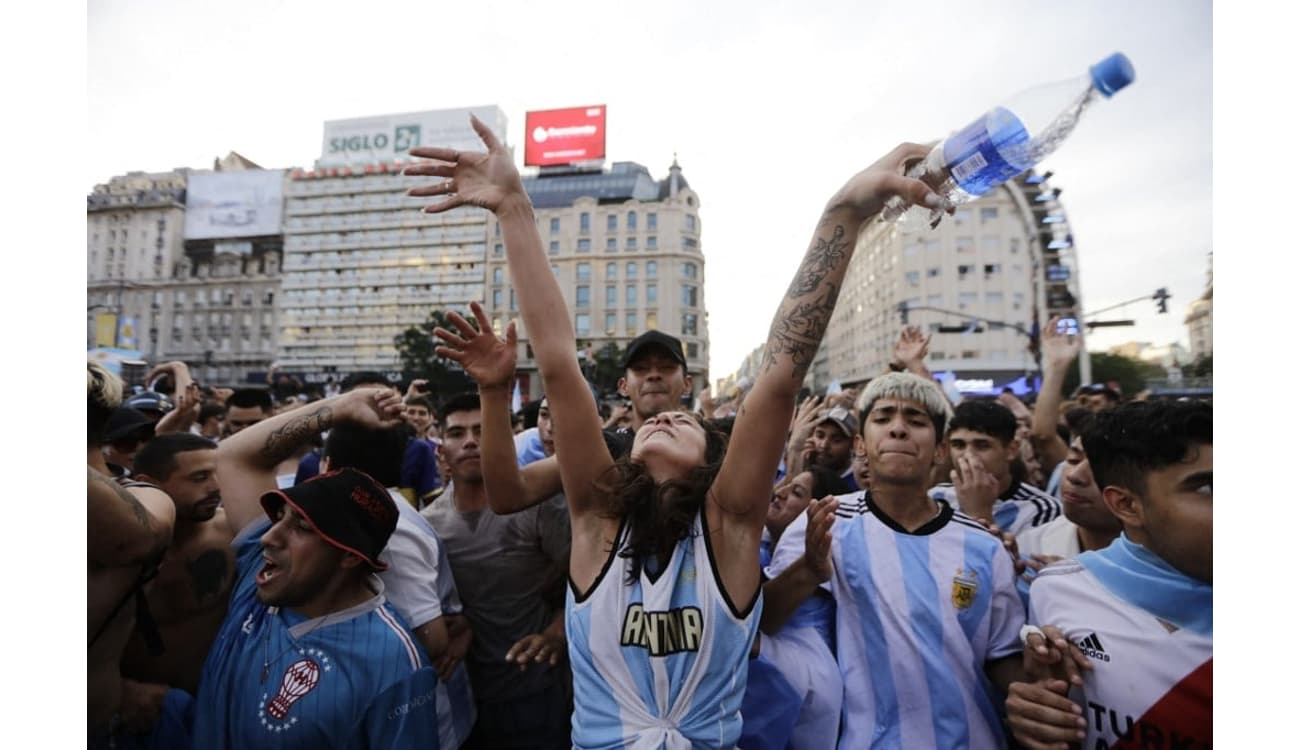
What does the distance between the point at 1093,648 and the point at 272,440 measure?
2.90 m

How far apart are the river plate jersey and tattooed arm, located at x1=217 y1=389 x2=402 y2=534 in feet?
8.27

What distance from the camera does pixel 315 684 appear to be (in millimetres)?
1923

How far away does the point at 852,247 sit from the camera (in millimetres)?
1672

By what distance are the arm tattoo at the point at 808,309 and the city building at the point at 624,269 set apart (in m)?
62.5

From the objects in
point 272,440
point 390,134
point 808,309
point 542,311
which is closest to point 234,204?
point 390,134

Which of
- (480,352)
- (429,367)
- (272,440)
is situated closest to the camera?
(480,352)

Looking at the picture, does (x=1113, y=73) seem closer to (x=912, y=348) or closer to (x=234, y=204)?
(x=912, y=348)

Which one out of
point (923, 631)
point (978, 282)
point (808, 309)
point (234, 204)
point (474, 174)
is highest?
point (234, 204)

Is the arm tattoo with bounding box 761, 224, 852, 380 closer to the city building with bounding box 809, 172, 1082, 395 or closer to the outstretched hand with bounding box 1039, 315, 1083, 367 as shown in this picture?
the outstretched hand with bounding box 1039, 315, 1083, 367

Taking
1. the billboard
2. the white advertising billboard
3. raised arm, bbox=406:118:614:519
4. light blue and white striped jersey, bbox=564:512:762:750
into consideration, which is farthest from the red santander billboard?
light blue and white striped jersey, bbox=564:512:762:750

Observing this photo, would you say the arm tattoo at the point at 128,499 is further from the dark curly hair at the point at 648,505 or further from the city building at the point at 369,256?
the city building at the point at 369,256

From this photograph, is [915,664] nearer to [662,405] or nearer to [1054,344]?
[662,405]

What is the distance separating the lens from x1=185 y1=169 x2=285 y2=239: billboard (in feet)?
218

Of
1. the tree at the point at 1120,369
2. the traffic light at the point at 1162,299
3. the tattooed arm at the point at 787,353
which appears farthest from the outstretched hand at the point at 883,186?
the tree at the point at 1120,369
